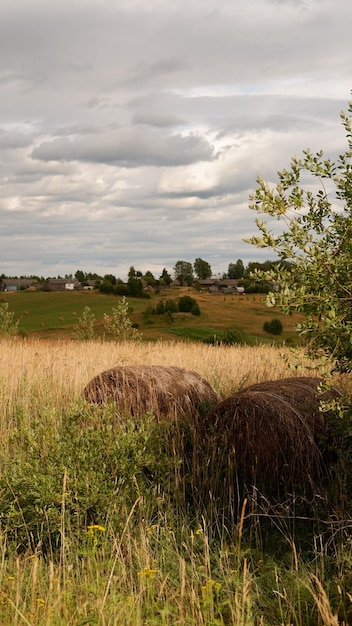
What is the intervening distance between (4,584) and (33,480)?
1904 millimetres

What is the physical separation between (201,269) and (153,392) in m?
109

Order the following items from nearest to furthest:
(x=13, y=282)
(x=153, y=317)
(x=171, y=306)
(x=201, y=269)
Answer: (x=153, y=317)
(x=171, y=306)
(x=201, y=269)
(x=13, y=282)

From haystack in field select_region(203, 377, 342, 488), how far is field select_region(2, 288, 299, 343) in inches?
972

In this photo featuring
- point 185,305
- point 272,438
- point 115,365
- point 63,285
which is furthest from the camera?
point 63,285

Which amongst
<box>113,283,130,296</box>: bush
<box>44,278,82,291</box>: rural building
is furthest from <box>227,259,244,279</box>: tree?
<box>113,283,130,296</box>: bush

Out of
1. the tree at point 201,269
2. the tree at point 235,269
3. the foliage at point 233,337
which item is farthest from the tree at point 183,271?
the foliage at point 233,337

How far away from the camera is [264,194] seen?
6285mm

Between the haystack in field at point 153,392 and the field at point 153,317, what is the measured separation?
22.4m

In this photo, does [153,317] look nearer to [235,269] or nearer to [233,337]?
[233,337]

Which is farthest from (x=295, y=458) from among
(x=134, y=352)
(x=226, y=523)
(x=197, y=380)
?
(x=134, y=352)

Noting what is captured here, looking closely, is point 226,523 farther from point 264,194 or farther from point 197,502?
point 264,194

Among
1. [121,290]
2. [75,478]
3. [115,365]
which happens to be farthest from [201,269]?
[75,478]

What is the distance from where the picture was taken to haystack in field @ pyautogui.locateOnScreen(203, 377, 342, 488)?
831 centimetres

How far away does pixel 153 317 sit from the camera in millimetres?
45250
